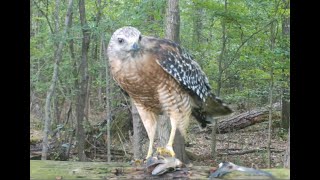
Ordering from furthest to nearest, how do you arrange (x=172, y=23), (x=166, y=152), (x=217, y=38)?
(x=217, y=38), (x=172, y=23), (x=166, y=152)

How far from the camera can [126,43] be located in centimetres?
377

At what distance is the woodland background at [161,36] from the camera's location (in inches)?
373

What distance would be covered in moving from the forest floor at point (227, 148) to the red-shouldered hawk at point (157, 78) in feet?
19.5

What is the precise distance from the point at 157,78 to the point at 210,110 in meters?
1.23

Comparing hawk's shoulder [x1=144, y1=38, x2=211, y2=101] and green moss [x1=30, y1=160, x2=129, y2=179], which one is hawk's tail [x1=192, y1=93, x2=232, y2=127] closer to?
hawk's shoulder [x1=144, y1=38, x2=211, y2=101]

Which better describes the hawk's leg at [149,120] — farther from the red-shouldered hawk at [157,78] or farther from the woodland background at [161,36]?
the woodland background at [161,36]

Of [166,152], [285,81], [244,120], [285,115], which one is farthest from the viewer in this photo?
[244,120]

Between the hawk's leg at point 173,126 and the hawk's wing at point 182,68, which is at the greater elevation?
the hawk's wing at point 182,68

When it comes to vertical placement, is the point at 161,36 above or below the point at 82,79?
above

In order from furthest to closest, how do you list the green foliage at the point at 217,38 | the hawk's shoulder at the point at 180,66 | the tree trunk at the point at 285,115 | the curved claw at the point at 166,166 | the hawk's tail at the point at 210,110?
the tree trunk at the point at 285,115 < the green foliage at the point at 217,38 < the hawk's tail at the point at 210,110 < the hawk's shoulder at the point at 180,66 < the curved claw at the point at 166,166

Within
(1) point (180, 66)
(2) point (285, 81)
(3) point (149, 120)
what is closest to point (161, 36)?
(2) point (285, 81)

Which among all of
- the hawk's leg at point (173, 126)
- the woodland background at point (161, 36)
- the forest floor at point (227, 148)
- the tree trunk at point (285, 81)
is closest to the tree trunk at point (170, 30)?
the woodland background at point (161, 36)

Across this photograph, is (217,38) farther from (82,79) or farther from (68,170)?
(68,170)

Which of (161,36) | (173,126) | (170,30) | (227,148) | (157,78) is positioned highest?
(161,36)
